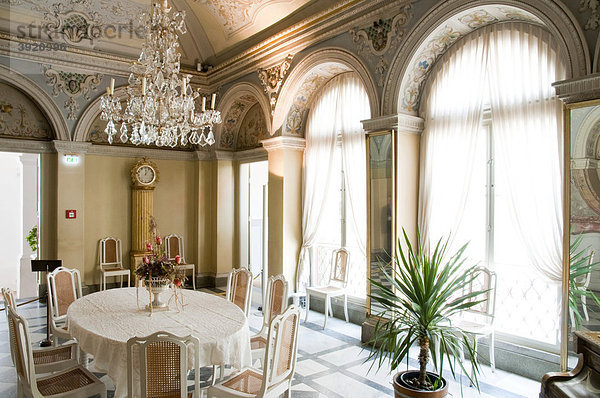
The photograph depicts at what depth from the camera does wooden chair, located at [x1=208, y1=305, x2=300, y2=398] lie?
2.85 meters

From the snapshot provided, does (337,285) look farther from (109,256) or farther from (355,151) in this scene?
(109,256)

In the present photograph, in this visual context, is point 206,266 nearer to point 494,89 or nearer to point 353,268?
point 353,268

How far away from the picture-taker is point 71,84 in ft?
24.4

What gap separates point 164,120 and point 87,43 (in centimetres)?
428

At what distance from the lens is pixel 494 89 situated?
4645 mm

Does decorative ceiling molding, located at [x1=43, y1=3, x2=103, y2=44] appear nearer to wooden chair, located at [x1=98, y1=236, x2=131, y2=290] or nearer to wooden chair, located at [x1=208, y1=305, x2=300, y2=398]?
wooden chair, located at [x1=98, y1=236, x2=131, y2=290]

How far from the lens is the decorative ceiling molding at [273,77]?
6.71 m

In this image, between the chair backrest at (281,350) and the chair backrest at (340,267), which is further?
the chair backrest at (340,267)

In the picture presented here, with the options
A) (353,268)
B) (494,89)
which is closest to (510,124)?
(494,89)

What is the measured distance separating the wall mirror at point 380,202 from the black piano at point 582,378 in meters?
2.48

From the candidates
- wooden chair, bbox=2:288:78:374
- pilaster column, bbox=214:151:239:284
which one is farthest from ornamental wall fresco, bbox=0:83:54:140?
wooden chair, bbox=2:288:78:374

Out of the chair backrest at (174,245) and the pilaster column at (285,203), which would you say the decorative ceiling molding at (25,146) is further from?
the pilaster column at (285,203)

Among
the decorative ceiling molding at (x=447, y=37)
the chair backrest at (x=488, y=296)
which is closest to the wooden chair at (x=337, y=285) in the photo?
the chair backrest at (x=488, y=296)

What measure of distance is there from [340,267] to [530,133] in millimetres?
3211
